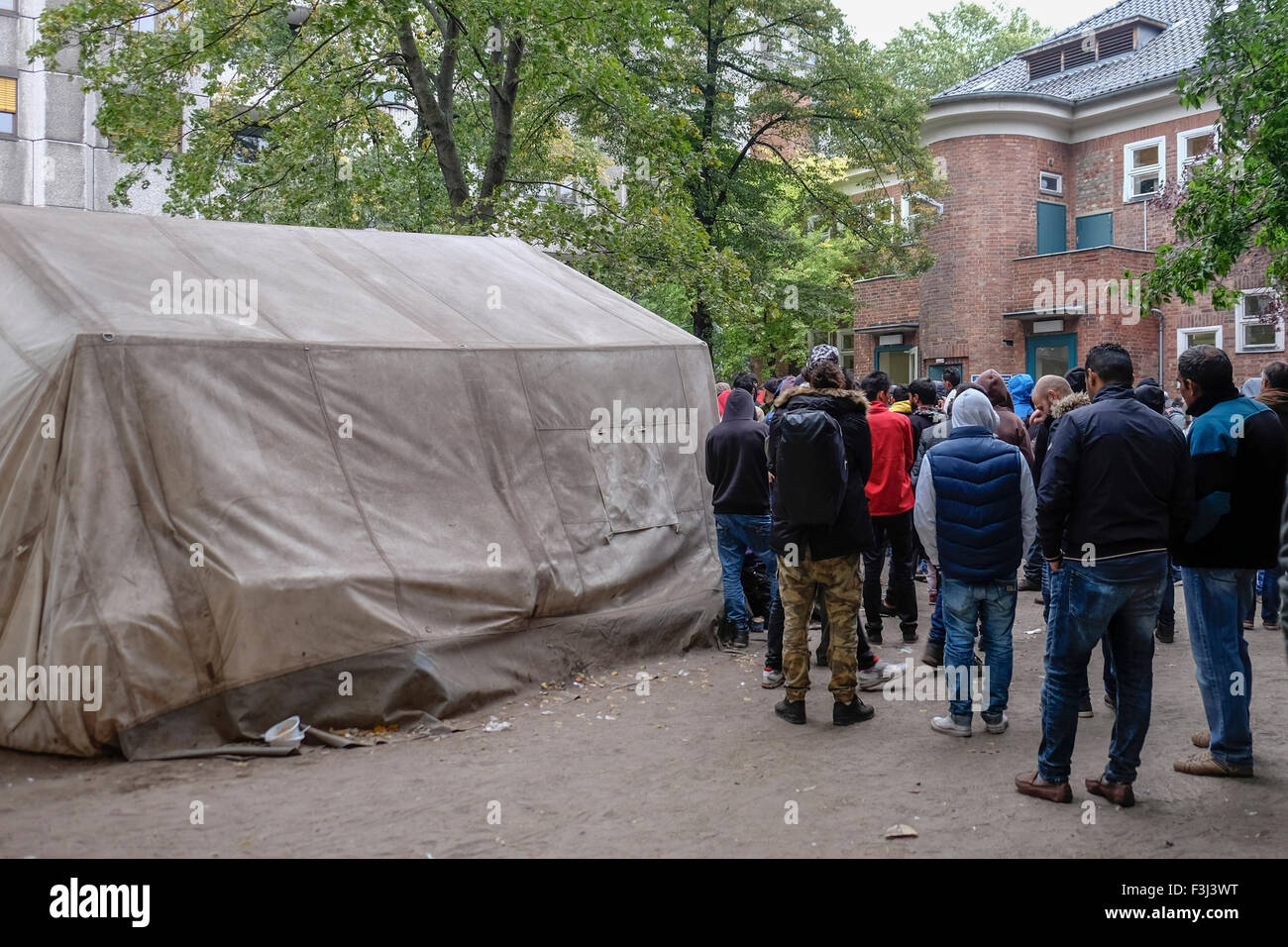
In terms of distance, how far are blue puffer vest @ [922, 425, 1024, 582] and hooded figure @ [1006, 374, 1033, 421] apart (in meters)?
5.99

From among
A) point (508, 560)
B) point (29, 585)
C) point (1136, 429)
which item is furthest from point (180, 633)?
point (1136, 429)

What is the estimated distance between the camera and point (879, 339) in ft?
92.4

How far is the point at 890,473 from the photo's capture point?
29.0ft

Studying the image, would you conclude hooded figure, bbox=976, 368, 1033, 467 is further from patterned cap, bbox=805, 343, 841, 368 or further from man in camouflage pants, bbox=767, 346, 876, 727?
man in camouflage pants, bbox=767, 346, 876, 727

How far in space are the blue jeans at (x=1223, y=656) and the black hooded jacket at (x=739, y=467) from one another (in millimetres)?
3503

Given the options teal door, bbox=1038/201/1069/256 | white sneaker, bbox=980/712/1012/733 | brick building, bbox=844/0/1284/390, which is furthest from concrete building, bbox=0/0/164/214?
white sneaker, bbox=980/712/1012/733

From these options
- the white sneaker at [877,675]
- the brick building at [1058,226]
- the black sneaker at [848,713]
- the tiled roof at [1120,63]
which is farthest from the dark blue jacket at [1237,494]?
the tiled roof at [1120,63]

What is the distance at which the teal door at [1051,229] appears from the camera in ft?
85.8

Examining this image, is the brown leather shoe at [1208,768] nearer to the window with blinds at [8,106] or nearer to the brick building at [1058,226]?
the brick building at [1058,226]

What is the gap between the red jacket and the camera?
884 centimetres

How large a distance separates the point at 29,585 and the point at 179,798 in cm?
151

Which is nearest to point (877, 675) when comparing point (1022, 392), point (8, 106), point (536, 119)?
point (1022, 392)

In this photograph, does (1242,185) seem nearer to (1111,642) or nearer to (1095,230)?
(1111,642)

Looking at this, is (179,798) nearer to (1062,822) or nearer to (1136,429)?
(1062,822)
